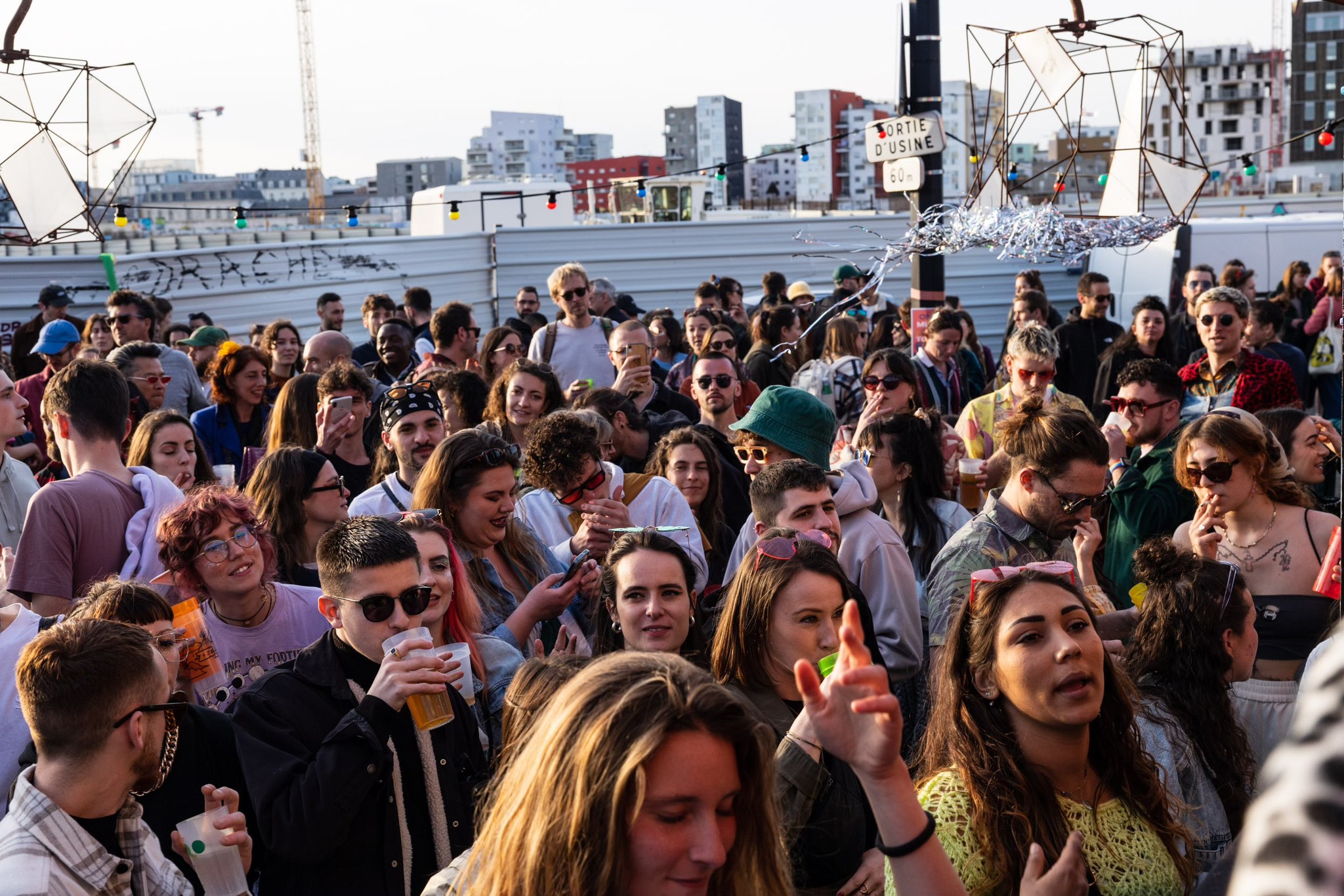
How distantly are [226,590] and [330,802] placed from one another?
131 cm

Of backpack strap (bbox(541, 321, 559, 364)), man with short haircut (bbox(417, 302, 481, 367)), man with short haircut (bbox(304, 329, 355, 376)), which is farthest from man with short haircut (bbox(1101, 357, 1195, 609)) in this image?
man with short haircut (bbox(304, 329, 355, 376))

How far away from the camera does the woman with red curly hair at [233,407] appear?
7.20 metres

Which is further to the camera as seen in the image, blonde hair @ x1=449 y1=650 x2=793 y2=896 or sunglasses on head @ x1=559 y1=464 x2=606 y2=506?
sunglasses on head @ x1=559 y1=464 x2=606 y2=506

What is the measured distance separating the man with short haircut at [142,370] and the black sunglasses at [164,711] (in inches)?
175

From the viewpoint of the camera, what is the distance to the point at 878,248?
5.47 metres

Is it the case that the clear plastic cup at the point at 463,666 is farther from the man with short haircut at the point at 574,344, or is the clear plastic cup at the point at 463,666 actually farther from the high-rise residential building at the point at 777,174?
the high-rise residential building at the point at 777,174

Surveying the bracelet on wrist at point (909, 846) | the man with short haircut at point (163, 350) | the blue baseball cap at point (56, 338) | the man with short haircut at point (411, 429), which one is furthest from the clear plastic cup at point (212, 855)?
the blue baseball cap at point (56, 338)

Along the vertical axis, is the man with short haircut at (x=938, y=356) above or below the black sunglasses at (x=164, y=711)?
above

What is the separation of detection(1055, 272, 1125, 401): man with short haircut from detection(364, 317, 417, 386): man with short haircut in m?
5.28

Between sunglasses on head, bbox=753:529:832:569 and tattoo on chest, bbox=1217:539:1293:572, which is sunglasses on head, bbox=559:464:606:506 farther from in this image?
tattoo on chest, bbox=1217:539:1293:572

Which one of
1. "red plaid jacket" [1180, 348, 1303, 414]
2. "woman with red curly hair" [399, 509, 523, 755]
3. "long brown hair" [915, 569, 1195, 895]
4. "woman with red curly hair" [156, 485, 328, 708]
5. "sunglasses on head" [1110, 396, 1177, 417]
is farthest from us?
"red plaid jacket" [1180, 348, 1303, 414]

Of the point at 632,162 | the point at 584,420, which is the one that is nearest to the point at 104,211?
the point at 584,420

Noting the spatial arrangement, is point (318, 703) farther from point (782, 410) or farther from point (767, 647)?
point (782, 410)

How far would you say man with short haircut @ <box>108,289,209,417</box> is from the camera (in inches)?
316
